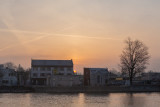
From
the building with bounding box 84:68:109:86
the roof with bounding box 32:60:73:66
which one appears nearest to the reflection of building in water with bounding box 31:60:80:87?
the roof with bounding box 32:60:73:66

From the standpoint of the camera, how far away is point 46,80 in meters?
108

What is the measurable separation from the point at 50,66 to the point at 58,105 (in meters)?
63.5

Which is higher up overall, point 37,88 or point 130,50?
point 130,50

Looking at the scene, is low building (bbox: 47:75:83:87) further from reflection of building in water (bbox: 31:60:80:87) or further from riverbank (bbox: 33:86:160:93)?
reflection of building in water (bbox: 31:60:80:87)

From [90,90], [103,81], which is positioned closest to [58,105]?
[90,90]

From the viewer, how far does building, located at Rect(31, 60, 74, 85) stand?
10912 cm

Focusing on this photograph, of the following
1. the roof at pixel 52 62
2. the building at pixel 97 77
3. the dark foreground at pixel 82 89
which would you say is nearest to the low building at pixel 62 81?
the dark foreground at pixel 82 89

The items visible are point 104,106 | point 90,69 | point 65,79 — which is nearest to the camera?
point 104,106

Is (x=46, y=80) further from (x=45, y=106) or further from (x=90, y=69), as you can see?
(x=45, y=106)

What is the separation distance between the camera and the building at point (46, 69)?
109 metres

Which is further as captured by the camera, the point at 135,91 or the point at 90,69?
the point at 90,69

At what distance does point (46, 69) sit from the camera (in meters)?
110

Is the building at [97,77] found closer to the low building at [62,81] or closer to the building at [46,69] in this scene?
the low building at [62,81]

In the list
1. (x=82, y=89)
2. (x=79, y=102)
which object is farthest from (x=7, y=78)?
(x=79, y=102)
